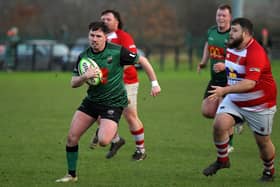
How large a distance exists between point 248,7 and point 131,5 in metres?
9.35

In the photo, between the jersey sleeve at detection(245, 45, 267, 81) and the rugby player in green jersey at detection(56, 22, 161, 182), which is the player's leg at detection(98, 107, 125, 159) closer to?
the rugby player in green jersey at detection(56, 22, 161, 182)

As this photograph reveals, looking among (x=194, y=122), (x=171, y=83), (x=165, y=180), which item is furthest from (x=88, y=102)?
(x=171, y=83)

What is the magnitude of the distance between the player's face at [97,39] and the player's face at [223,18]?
2868 millimetres

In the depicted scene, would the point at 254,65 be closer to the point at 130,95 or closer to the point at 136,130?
the point at 136,130

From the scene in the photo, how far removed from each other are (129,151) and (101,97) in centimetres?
282

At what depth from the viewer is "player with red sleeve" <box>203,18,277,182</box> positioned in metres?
9.02

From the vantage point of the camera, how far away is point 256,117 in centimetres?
931

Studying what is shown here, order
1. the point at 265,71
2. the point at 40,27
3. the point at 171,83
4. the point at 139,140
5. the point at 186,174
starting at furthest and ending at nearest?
the point at 40,27, the point at 171,83, the point at 139,140, the point at 186,174, the point at 265,71

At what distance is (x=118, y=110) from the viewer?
950cm

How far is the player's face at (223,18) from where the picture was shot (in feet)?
38.1

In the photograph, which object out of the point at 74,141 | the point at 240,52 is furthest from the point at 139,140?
the point at 240,52

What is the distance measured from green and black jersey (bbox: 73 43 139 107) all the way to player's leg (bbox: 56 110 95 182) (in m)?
0.27

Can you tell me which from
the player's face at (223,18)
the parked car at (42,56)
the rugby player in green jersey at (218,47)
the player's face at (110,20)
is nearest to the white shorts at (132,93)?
the player's face at (110,20)

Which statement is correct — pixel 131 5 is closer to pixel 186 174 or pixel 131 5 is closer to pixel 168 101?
pixel 168 101
